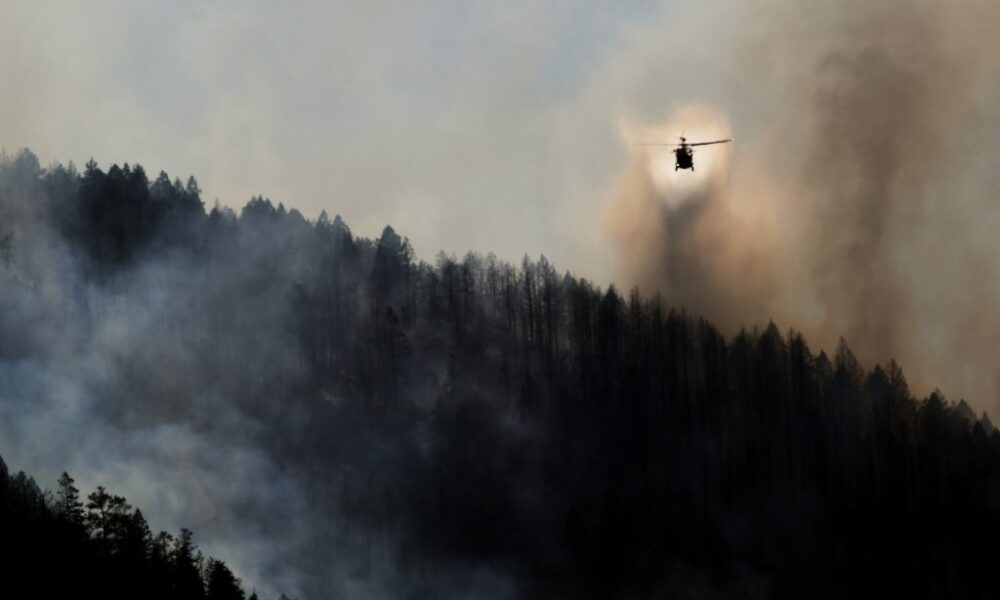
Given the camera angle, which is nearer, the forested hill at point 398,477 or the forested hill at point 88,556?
the forested hill at point 88,556

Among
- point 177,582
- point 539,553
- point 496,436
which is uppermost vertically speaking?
point 496,436

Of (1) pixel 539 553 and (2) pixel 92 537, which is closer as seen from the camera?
(2) pixel 92 537

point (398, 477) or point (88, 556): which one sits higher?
point (398, 477)

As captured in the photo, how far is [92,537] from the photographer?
128875mm

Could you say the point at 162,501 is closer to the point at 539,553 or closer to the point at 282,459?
the point at 282,459

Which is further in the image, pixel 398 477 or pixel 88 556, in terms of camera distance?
pixel 398 477

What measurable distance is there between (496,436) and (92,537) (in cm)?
7254

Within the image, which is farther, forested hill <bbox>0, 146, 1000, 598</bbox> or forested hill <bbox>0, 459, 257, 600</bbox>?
forested hill <bbox>0, 146, 1000, 598</bbox>

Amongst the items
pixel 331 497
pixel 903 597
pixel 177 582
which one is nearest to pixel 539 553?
pixel 331 497

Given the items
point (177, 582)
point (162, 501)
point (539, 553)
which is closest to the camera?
point (177, 582)

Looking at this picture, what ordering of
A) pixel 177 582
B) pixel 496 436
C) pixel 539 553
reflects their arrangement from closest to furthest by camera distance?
1. pixel 177 582
2. pixel 539 553
3. pixel 496 436

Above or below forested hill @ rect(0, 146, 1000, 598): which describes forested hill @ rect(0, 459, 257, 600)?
below

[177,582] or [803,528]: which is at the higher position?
[803,528]

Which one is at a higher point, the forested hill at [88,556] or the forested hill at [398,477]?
the forested hill at [398,477]
